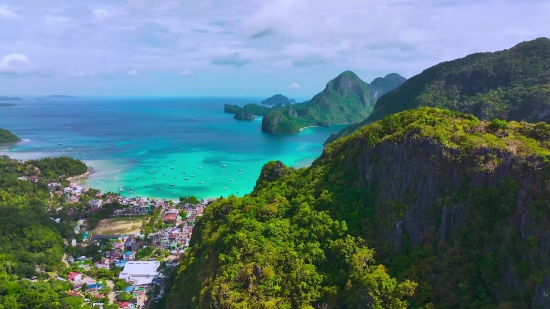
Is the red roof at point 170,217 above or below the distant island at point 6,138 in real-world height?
below

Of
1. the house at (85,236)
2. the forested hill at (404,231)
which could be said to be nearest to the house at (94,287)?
the house at (85,236)

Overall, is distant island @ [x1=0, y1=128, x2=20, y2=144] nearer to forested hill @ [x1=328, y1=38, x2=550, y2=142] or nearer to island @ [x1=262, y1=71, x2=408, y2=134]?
island @ [x1=262, y1=71, x2=408, y2=134]

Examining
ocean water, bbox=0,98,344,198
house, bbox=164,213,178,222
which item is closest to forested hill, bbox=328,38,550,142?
ocean water, bbox=0,98,344,198

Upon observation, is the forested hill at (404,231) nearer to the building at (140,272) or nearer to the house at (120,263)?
the building at (140,272)

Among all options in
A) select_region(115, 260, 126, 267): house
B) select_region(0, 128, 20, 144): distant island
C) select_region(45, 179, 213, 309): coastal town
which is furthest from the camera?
select_region(0, 128, 20, 144): distant island

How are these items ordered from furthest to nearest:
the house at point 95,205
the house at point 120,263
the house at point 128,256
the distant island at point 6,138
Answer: the distant island at point 6,138 → the house at point 95,205 → the house at point 128,256 → the house at point 120,263

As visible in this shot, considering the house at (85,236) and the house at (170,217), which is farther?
the house at (170,217)

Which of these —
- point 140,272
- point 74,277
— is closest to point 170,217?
point 140,272

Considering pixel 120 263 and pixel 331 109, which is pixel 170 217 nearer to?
pixel 120 263
